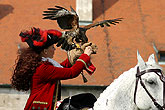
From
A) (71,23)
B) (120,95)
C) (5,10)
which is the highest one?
(5,10)

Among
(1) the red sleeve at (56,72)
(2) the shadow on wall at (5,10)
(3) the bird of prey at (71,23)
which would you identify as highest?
(2) the shadow on wall at (5,10)

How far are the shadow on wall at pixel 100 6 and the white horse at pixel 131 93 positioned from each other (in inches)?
339

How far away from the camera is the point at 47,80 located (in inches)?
120

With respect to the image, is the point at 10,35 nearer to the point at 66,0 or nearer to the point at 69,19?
the point at 66,0

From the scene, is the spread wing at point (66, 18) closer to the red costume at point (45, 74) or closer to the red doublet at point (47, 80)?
the red costume at point (45, 74)

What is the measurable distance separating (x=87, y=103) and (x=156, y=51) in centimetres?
699

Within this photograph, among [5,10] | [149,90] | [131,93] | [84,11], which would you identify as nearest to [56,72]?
[131,93]

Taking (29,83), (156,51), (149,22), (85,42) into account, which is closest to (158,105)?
(85,42)

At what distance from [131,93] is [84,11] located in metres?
8.73

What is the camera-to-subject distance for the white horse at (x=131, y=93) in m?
2.99

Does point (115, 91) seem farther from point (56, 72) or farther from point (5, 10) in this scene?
point (5, 10)

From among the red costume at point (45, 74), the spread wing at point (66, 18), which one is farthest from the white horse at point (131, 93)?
the spread wing at point (66, 18)

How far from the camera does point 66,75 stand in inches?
118

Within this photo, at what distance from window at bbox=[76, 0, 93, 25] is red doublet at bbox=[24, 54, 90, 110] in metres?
8.31
